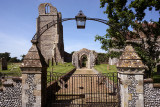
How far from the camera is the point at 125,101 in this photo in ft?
16.8

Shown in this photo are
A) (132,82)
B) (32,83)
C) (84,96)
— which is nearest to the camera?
(132,82)

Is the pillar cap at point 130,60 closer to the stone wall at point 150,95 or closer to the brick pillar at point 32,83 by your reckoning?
the stone wall at point 150,95

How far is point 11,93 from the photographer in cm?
541

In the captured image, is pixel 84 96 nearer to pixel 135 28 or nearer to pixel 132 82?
pixel 132 82

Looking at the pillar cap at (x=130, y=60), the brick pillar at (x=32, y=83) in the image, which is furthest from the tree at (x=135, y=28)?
the brick pillar at (x=32, y=83)

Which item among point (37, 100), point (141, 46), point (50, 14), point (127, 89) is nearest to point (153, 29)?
point (141, 46)

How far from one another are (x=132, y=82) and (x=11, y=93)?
506 cm

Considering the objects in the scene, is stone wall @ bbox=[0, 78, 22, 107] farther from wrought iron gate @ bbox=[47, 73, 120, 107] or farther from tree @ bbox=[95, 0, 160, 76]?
tree @ bbox=[95, 0, 160, 76]

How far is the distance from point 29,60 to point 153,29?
7686 millimetres

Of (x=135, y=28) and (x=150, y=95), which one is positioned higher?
(x=135, y=28)

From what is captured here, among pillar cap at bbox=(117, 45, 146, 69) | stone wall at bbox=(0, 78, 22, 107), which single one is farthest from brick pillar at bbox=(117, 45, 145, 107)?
stone wall at bbox=(0, 78, 22, 107)

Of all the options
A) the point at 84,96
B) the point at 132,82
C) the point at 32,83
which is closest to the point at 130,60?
the point at 132,82

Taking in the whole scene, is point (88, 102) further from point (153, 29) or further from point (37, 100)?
point (153, 29)

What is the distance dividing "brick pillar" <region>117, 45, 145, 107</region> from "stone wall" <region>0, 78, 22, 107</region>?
14.2 ft
